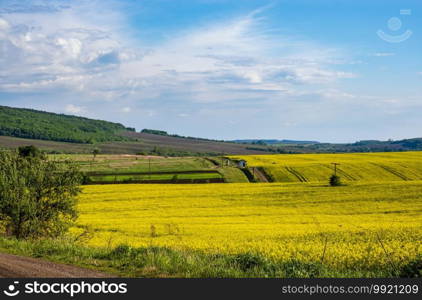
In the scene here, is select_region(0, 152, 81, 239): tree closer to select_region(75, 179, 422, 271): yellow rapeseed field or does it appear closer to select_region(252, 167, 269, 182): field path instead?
select_region(75, 179, 422, 271): yellow rapeseed field

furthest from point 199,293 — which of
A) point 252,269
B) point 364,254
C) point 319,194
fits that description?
point 319,194

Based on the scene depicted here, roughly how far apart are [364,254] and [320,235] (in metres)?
7.68

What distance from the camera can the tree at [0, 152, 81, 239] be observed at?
20.4 meters

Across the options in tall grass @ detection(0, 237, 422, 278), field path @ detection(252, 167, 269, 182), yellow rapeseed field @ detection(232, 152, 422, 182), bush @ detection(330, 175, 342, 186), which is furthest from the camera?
field path @ detection(252, 167, 269, 182)

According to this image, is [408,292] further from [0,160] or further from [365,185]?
[365,185]

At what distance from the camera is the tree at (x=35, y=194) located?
802 inches

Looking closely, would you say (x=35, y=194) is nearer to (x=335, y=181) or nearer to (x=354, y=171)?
(x=335, y=181)

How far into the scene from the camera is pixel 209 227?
30359mm

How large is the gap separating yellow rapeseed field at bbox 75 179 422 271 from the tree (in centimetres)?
270

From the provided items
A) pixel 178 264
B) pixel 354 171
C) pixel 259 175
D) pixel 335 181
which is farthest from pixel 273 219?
pixel 354 171

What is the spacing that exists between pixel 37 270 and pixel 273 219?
2604 cm

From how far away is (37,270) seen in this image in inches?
412

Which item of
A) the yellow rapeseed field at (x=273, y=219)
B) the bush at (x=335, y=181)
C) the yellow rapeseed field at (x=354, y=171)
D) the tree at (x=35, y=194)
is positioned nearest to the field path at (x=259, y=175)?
the yellow rapeseed field at (x=354, y=171)

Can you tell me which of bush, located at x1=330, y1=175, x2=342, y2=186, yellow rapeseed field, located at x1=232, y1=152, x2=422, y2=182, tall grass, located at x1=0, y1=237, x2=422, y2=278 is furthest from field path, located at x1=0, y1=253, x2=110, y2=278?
yellow rapeseed field, located at x1=232, y1=152, x2=422, y2=182
